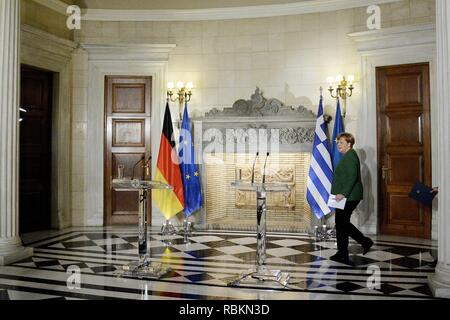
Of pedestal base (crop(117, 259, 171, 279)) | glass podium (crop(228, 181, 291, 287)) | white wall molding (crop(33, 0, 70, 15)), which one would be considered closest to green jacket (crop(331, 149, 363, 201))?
glass podium (crop(228, 181, 291, 287))

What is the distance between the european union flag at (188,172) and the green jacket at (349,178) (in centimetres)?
302

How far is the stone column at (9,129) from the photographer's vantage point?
17.9 feet

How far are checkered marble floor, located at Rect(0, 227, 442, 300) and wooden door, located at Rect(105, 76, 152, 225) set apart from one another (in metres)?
1.11

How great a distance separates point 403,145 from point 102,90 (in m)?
5.53

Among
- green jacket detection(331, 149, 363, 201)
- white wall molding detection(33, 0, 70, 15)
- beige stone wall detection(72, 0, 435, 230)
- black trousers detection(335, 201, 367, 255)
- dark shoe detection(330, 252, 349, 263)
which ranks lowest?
dark shoe detection(330, 252, 349, 263)

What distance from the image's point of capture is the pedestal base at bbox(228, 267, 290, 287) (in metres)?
4.52

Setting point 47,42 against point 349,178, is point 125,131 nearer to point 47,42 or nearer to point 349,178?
point 47,42

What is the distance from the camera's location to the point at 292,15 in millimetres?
8250

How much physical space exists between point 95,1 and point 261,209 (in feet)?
19.5

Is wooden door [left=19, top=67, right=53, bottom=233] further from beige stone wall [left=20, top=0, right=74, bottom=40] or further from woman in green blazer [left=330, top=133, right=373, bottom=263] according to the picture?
woman in green blazer [left=330, top=133, right=373, bottom=263]

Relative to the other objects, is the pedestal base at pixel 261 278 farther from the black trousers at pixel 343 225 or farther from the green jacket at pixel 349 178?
the green jacket at pixel 349 178
